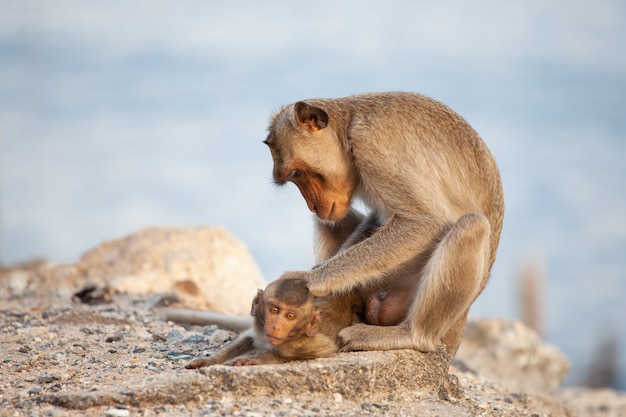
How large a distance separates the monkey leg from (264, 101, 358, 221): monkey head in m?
1.09

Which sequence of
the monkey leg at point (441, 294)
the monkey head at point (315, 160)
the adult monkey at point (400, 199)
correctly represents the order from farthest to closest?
1. the monkey head at point (315, 160)
2. the adult monkey at point (400, 199)
3. the monkey leg at point (441, 294)

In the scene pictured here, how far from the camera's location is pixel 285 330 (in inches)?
255

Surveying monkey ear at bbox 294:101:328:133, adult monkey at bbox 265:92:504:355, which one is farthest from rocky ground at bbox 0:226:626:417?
monkey ear at bbox 294:101:328:133

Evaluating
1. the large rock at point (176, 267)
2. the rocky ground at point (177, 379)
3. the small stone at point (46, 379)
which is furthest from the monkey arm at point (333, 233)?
the large rock at point (176, 267)

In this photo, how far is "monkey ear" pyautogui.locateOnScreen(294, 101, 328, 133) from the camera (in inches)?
294

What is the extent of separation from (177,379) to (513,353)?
8908 millimetres

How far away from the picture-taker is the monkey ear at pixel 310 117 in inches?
294

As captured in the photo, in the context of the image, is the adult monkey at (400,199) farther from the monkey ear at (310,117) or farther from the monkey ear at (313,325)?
the monkey ear at (313,325)

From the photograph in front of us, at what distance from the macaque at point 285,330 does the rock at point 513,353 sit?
674cm

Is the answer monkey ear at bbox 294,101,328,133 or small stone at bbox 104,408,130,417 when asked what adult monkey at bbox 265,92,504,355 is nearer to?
monkey ear at bbox 294,101,328,133

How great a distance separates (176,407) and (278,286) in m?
1.18

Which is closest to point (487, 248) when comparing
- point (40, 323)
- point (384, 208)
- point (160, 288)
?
point (384, 208)

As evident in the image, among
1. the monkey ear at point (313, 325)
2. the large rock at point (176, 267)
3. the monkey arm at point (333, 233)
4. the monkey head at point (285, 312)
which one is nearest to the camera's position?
the monkey head at point (285, 312)

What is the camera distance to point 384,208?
7.19 metres
